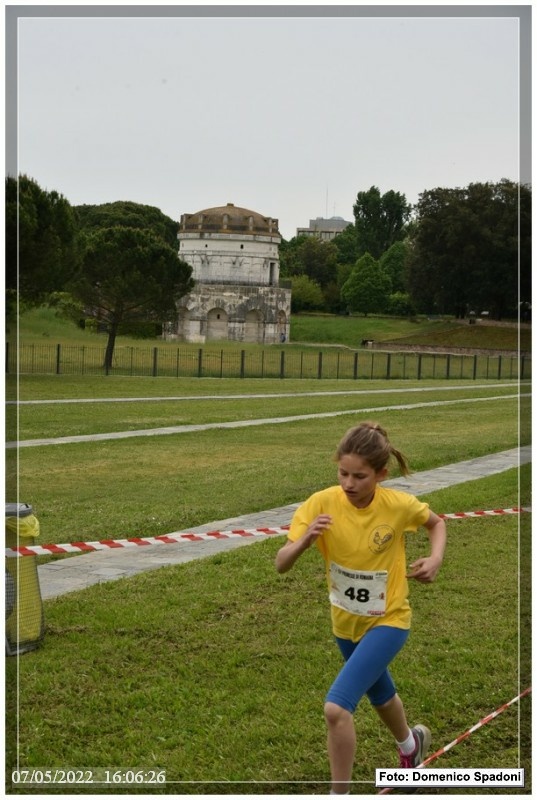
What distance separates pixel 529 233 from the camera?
154 inches

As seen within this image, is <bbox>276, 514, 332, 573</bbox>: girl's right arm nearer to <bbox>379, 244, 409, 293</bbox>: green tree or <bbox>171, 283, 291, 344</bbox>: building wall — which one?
<bbox>379, 244, 409, 293</bbox>: green tree

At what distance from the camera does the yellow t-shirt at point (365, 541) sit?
12.7ft

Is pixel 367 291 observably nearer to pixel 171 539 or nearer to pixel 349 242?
pixel 349 242

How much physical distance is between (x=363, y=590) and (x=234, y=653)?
6.95ft

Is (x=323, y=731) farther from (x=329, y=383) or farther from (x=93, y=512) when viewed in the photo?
(x=329, y=383)

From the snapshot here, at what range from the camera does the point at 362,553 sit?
3867 mm

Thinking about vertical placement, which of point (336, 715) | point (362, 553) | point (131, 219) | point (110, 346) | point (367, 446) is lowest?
point (336, 715)

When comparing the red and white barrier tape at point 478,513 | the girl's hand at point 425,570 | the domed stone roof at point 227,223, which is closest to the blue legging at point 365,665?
the girl's hand at point 425,570

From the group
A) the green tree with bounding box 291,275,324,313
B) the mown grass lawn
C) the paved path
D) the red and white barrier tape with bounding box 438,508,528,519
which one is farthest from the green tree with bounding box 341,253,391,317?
the mown grass lawn

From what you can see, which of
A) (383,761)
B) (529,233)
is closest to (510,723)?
(383,761)

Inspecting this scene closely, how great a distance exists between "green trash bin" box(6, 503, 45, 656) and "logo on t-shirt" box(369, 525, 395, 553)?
254cm

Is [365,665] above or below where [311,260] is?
below

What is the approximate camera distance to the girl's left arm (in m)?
3.90

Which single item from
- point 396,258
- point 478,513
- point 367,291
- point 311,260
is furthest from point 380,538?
point 311,260
